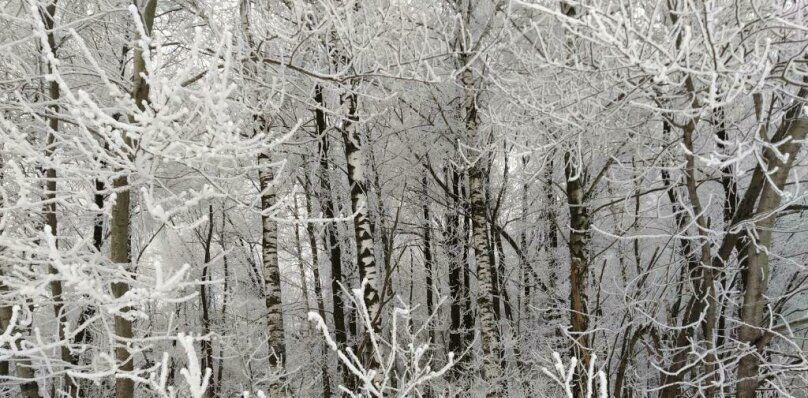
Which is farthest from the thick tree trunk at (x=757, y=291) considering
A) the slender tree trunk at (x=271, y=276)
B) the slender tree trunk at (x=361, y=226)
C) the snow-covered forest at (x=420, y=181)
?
the slender tree trunk at (x=271, y=276)

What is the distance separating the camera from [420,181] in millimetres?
12820

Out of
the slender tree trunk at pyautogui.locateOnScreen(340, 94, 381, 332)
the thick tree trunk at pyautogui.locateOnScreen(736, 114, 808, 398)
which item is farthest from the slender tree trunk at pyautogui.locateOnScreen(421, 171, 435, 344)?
the thick tree trunk at pyautogui.locateOnScreen(736, 114, 808, 398)

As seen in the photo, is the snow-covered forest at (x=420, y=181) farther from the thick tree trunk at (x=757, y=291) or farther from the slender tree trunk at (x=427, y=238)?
the slender tree trunk at (x=427, y=238)

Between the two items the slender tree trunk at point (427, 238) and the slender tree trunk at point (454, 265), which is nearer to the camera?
the slender tree trunk at point (427, 238)

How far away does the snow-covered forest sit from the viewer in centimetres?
294

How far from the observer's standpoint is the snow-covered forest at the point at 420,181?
294 cm

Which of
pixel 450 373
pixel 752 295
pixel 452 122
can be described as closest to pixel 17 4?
pixel 452 122

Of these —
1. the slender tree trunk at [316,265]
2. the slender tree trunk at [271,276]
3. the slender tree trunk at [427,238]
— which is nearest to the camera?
the slender tree trunk at [271,276]

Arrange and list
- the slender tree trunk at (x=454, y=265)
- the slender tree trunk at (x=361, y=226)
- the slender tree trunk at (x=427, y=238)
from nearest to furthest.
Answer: the slender tree trunk at (x=361, y=226) < the slender tree trunk at (x=427, y=238) < the slender tree trunk at (x=454, y=265)

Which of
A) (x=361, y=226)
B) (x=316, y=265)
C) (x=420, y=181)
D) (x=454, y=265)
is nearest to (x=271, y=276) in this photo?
(x=361, y=226)

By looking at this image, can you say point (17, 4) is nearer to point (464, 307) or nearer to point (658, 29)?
point (658, 29)

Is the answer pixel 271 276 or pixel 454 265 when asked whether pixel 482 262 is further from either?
pixel 454 265

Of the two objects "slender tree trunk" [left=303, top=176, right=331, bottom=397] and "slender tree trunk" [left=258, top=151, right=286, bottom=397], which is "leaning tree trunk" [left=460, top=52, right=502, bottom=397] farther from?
"slender tree trunk" [left=303, top=176, right=331, bottom=397]

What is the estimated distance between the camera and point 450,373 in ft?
38.1
